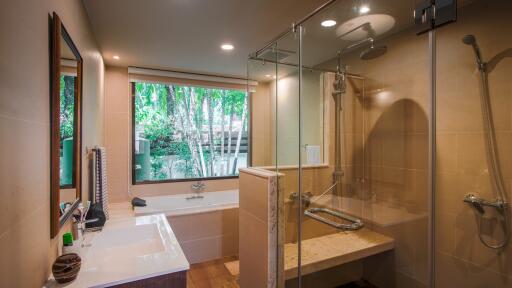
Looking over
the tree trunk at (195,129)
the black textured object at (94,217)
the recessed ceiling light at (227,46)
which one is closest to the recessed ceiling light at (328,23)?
the recessed ceiling light at (227,46)

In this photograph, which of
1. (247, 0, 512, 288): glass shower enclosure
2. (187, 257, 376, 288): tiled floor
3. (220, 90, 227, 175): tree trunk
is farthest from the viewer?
(220, 90, 227, 175): tree trunk

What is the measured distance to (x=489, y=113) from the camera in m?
1.67

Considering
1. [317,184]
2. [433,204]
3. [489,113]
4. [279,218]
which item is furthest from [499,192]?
[279,218]

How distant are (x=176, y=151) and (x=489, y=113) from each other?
11.4 feet

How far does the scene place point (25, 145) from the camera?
0.87m

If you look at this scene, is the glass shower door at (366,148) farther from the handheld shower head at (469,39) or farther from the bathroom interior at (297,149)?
the handheld shower head at (469,39)

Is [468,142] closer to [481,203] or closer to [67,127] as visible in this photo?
[481,203]

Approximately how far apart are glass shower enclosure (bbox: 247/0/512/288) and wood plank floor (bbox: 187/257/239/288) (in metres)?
0.83

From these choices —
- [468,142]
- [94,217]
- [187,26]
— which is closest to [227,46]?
[187,26]

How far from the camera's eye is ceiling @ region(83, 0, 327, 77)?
1.93m

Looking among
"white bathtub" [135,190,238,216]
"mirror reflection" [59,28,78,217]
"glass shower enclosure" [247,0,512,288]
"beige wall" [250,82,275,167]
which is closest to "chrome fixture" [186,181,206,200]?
"white bathtub" [135,190,238,216]

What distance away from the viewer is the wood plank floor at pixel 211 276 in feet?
8.24

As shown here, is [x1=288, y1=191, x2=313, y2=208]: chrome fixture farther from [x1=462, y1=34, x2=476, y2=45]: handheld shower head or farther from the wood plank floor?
[x1=462, y1=34, x2=476, y2=45]: handheld shower head

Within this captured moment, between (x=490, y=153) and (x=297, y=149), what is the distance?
1.35 metres
